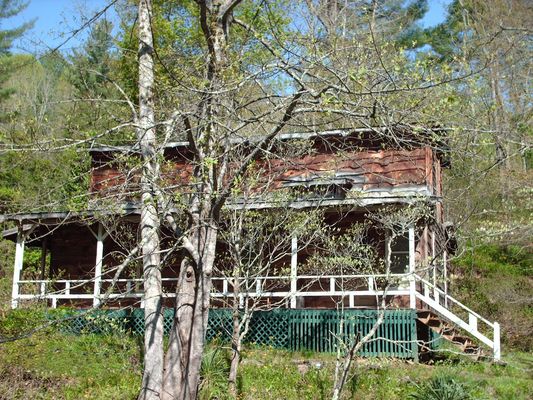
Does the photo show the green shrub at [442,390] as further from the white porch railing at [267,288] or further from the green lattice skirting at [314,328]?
the white porch railing at [267,288]

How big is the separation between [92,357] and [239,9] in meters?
20.1

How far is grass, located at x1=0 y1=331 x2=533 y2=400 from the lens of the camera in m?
13.7

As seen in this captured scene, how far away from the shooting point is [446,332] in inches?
677

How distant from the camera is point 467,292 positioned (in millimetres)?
24844

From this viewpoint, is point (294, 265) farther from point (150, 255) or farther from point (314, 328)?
point (150, 255)

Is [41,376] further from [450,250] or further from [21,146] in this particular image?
[450,250]

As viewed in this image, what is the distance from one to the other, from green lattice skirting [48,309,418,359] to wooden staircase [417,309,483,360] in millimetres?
436

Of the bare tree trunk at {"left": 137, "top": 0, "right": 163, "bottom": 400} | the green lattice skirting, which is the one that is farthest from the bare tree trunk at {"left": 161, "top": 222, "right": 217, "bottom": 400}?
the green lattice skirting

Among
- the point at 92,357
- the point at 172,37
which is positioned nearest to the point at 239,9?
the point at 172,37

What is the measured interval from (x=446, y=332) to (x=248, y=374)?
5.35 meters

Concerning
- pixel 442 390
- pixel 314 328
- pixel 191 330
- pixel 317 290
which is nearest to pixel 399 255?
pixel 317 290

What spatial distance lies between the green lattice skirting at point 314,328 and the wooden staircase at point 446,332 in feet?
1.43

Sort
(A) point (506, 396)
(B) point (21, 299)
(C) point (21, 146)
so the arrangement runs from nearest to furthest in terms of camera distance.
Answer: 1. (C) point (21, 146)
2. (A) point (506, 396)
3. (B) point (21, 299)

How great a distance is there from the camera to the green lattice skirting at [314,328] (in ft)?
53.1
